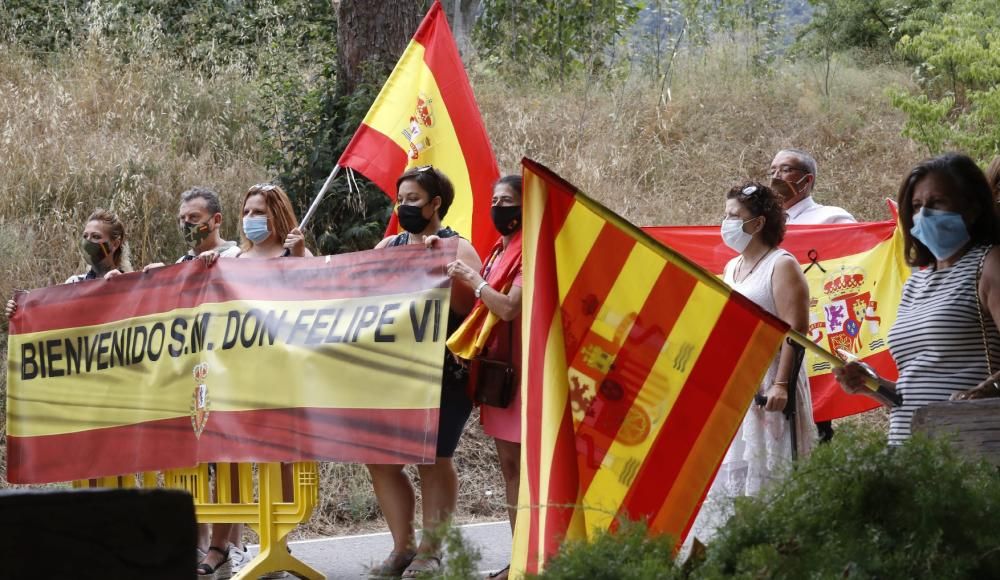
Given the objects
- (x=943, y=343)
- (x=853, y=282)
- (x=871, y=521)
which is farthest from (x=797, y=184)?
(x=871, y=521)

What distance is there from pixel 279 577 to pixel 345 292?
168 cm

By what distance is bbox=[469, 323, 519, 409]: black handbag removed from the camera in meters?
6.32

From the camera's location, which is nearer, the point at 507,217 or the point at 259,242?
the point at 507,217

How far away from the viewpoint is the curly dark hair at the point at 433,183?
673cm

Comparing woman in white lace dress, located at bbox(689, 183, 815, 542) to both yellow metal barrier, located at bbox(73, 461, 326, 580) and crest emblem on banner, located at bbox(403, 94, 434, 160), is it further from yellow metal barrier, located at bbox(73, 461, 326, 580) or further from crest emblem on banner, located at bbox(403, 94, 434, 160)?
crest emblem on banner, located at bbox(403, 94, 434, 160)

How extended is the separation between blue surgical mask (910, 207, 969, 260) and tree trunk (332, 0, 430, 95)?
965 cm

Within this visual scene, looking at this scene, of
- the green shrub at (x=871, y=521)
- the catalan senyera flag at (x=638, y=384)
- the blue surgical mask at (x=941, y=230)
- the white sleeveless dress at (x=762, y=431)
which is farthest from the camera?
the white sleeveless dress at (x=762, y=431)

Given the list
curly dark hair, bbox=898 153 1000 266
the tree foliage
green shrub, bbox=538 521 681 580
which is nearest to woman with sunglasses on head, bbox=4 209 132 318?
curly dark hair, bbox=898 153 1000 266

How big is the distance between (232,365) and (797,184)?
354 cm

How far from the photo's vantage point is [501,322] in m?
6.28

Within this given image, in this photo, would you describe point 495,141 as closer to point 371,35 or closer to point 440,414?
point 371,35

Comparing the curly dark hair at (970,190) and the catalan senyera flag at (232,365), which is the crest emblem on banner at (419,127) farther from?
the curly dark hair at (970,190)

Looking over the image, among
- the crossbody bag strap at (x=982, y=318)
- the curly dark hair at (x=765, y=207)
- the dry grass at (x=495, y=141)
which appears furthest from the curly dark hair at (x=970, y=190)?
the dry grass at (x=495, y=141)

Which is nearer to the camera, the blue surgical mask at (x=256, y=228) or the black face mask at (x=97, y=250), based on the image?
the blue surgical mask at (x=256, y=228)
